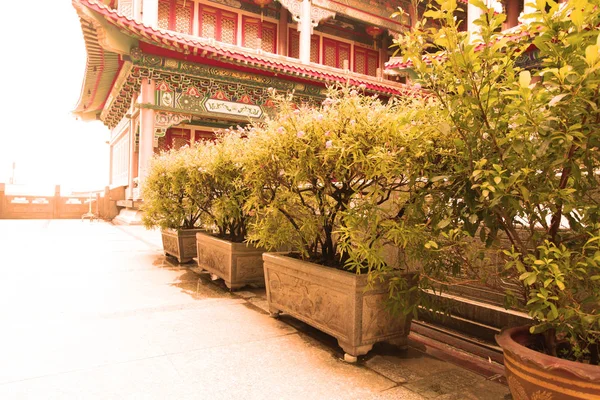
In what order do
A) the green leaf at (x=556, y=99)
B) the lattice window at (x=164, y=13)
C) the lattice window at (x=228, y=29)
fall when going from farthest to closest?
the lattice window at (x=228, y=29) < the lattice window at (x=164, y=13) < the green leaf at (x=556, y=99)

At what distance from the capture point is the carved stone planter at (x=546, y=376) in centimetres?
133

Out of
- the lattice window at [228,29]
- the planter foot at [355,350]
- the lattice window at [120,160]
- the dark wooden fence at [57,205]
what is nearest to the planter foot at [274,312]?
the planter foot at [355,350]

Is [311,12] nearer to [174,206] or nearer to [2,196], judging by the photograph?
[174,206]

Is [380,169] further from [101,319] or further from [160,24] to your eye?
[160,24]

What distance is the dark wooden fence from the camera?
46.1ft

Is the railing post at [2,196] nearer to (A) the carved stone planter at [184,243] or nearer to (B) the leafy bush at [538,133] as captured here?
(A) the carved stone planter at [184,243]

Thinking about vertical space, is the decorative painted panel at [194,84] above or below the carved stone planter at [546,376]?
above

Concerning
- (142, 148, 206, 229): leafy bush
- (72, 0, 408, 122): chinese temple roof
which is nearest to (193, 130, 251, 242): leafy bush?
(142, 148, 206, 229): leafy bush

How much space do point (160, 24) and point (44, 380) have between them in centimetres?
1279

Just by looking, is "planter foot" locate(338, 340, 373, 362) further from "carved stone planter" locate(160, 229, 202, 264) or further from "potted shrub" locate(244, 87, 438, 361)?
"carved stone planter" locate(160, 229, 202, 264)

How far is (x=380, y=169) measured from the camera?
2104 millimetres

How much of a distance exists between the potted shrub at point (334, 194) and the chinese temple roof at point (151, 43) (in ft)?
22.7

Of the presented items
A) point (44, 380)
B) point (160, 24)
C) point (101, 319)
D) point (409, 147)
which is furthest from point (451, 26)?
point (160, 24)

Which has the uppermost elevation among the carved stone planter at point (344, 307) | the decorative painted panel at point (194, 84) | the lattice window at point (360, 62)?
the lattice window at point (360, 62)
